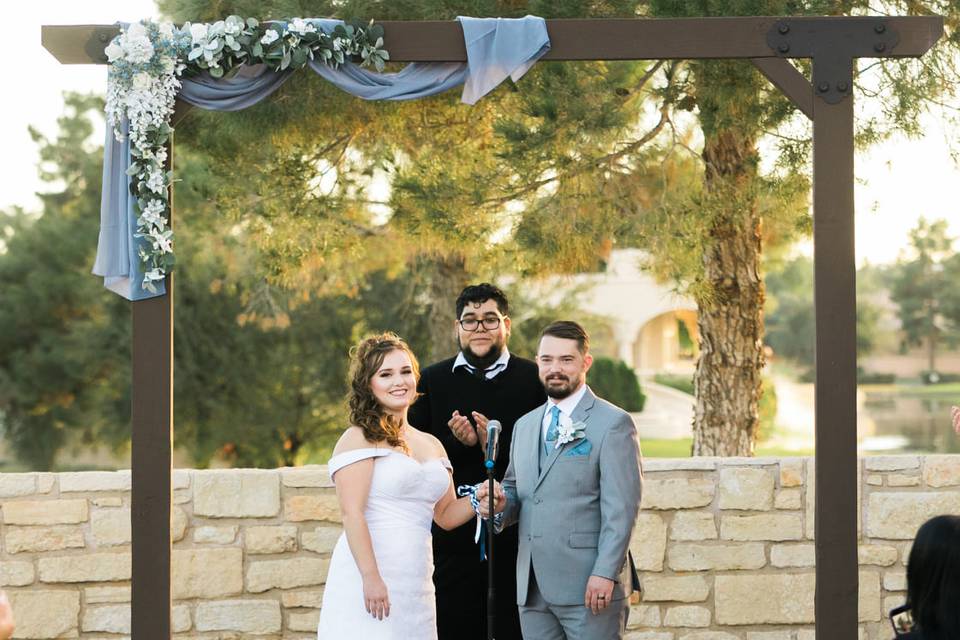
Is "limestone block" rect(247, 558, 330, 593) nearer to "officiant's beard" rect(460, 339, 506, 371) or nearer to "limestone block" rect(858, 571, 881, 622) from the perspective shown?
"officiant's beard" rect(460, 339, 506, 371)

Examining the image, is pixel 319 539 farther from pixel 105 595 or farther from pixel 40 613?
pixel 40 613

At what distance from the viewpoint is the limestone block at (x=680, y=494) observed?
5.33 metres

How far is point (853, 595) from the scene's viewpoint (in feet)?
13.4

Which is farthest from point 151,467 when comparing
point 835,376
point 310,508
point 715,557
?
point 715,557

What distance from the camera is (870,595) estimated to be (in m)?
5.39

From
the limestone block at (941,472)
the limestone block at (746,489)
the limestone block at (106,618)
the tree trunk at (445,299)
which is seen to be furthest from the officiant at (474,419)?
the tree trunk at (445,299)

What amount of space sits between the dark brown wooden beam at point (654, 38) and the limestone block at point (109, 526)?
243 centimetres

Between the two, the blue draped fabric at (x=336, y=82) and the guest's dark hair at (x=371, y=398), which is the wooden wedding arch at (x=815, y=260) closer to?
the blue draped fabric at (x=336, y=82)

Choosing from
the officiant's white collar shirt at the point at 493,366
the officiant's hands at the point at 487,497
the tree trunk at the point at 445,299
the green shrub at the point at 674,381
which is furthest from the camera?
the green shrub at the point at 674,381

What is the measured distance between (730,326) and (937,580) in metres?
4.88

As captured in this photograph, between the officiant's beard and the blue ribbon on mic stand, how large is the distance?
1.43 ft

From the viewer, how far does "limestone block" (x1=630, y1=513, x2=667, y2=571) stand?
533 cm

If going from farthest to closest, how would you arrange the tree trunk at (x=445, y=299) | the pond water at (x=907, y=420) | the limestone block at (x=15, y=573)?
the pond water at (x=907, y=420) → the tree trunk at (x=445, y=299) → the limestone block at (x=15, y=573)

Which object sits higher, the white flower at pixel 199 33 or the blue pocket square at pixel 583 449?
the white flower at pixel 199 33
